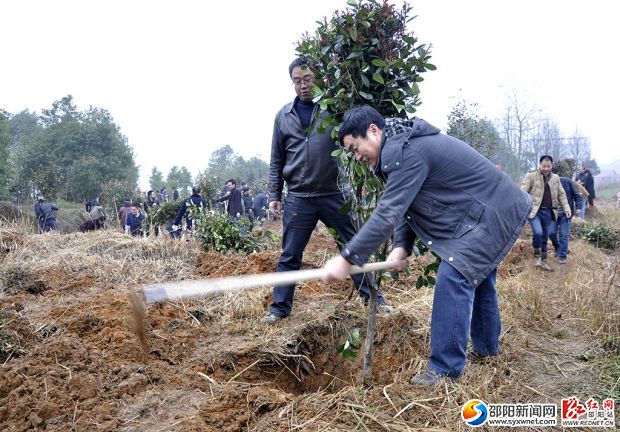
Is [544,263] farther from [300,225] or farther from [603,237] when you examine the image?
[300,225]

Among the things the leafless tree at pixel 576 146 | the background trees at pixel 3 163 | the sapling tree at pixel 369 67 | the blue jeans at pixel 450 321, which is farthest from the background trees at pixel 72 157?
the leafless tree at pixel 576 146

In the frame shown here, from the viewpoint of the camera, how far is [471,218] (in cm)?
271

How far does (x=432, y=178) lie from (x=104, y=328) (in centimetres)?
272

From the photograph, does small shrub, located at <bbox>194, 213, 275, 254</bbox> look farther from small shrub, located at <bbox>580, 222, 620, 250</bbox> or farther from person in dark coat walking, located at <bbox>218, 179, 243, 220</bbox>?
small shrub, located at <bbox>580, 222, 620, 250</bbox>

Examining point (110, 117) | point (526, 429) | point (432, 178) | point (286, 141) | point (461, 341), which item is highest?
point (110, 117)

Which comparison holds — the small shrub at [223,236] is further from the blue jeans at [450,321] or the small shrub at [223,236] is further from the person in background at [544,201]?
the blue jeans at [450,321]

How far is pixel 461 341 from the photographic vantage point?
268 centimetres

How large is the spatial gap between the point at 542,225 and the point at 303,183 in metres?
5.34

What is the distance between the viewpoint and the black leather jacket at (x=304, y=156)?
12.9 feet

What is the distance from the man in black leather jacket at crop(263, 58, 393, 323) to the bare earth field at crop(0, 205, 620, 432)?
1.53ft

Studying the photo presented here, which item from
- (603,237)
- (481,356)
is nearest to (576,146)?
(603,237)

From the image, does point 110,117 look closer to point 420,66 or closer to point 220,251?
point 220,251

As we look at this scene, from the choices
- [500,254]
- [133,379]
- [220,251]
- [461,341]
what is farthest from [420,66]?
[220,251]

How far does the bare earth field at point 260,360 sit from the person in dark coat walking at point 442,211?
0.36 meters
